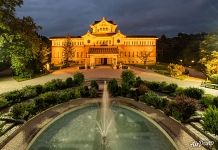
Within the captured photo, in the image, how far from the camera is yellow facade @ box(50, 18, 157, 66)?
76.0 m

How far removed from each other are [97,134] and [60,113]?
234 inches

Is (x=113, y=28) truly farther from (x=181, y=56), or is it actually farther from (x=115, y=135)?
(x=115, y=135)

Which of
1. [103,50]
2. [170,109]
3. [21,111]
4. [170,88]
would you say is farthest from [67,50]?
[170,109]

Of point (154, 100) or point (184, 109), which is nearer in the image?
point (184, 109)

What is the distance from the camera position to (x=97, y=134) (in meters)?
20.3

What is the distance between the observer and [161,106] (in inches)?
1036

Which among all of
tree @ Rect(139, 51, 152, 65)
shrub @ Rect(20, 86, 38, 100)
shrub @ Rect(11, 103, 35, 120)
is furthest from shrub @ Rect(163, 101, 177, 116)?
tree @ Rect(139, 51, 152, 65)

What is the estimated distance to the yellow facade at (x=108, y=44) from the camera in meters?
76.0

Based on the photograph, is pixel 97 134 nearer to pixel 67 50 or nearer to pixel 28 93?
pixel 28 93

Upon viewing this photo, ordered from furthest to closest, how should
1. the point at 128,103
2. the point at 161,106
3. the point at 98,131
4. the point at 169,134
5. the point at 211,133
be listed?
the point at 128,103
the point at 161,106
the point at 98,131
the point at 169,134
the point at 211,133

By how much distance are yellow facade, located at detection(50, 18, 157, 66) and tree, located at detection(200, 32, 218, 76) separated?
26.2 metres

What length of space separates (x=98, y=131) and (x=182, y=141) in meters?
5.63

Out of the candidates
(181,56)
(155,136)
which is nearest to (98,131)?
(155,136)

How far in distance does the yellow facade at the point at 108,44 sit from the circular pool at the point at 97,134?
49.9m
